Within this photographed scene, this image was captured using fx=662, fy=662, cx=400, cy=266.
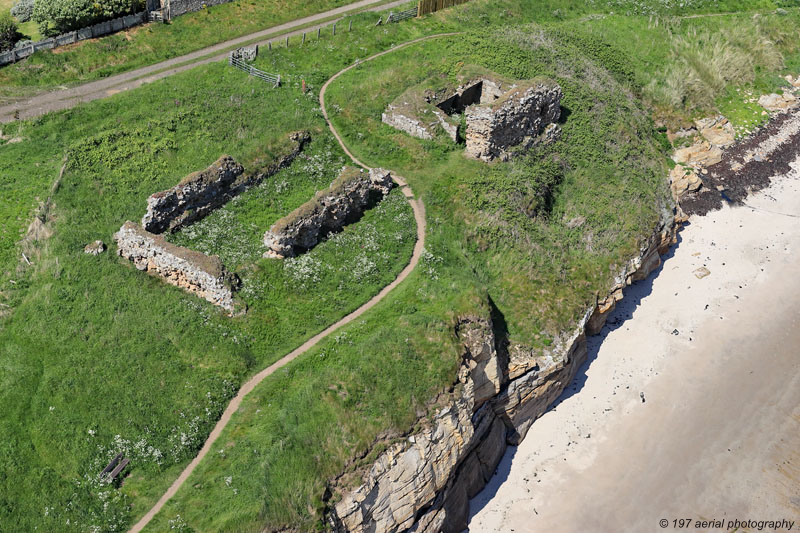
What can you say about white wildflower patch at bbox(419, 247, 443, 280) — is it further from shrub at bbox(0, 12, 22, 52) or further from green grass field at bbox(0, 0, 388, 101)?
shrub at bbox(0, 12, 22, 52)

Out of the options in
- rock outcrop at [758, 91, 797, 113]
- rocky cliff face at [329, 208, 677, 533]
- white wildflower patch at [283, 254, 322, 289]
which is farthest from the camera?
rock outcrop at [758, 91, 797, 113]

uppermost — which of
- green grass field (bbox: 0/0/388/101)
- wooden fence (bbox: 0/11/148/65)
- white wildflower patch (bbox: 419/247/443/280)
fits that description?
wooden fence (bbox: 0/11/148/65)

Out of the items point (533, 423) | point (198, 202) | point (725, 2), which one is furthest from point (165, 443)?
point (725, 2)

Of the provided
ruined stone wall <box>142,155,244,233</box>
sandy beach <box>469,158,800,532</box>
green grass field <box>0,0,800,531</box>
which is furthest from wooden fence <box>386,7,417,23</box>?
sandy beach <box>469,158,800,532</box>

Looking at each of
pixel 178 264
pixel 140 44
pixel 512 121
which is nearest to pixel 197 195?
pixel 178 264

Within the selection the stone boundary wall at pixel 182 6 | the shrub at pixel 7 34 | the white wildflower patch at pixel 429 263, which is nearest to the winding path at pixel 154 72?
the stone boundary wall at pixel 182 6

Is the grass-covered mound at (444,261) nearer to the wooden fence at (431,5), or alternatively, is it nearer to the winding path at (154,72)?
the wooden fence at (431,5)

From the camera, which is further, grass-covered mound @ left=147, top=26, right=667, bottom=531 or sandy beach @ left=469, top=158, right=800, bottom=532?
sandy beach @ left=469, top=158, right=800, bottom=532
